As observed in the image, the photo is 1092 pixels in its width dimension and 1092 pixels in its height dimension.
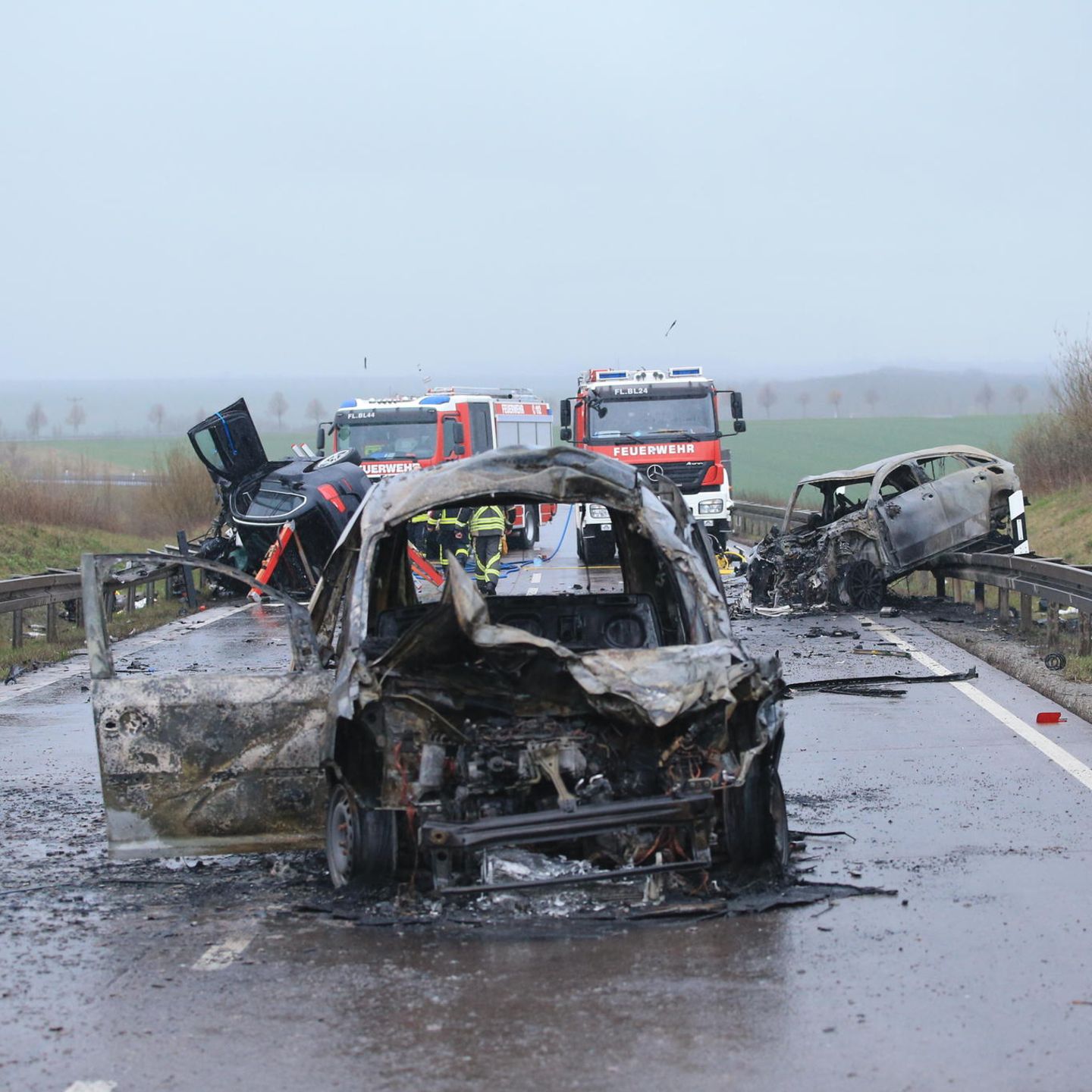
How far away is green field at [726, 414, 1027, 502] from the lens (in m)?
94.4

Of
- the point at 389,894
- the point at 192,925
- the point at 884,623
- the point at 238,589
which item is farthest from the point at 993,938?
the point at 238,589

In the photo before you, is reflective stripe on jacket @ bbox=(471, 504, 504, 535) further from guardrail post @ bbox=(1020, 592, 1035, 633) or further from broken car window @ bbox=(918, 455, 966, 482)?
guardrail post @ bbox=(1020, 592, 1035, 633)

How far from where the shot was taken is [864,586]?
70.6 feet

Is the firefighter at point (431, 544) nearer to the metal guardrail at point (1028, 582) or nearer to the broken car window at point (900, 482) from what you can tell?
the metal guardrail at point (1028, 582)

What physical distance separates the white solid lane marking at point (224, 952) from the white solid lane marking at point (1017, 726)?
4883 mm

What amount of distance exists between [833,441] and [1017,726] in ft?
350

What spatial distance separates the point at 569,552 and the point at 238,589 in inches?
389

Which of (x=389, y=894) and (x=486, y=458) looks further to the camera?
(x=486, y=458)

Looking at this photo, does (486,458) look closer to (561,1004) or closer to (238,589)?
(561,1004)

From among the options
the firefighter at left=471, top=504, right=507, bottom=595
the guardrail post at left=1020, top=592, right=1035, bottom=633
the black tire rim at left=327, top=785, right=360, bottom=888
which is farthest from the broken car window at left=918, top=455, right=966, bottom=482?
the black tire rim at left=327, top=785, right=360, bottom=888

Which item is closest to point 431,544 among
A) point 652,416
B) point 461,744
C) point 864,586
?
point 652,416

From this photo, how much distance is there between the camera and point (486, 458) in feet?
Answer: 26.6

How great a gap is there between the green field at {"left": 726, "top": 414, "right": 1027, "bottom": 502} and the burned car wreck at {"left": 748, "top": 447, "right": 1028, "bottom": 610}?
56.9m

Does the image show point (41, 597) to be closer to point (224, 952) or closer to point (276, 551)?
point (276, 551)
